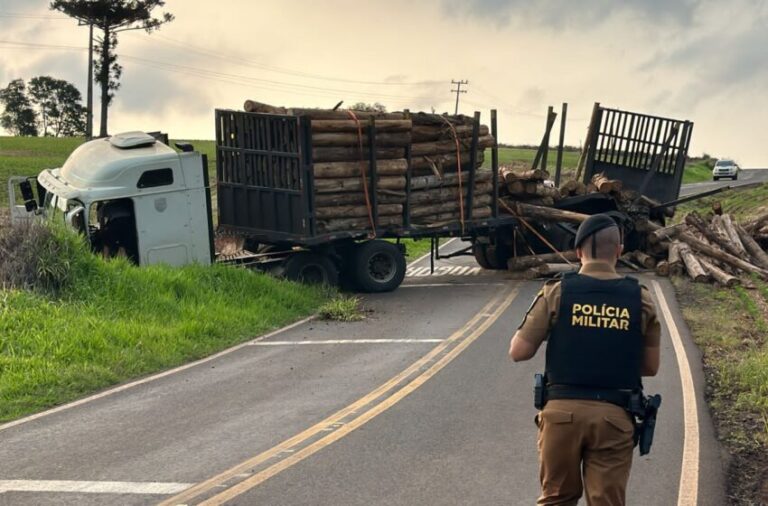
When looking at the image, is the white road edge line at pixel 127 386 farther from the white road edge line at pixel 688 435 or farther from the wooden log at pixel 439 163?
the white road edge line at pixel 688 435

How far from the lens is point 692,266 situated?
19906mm

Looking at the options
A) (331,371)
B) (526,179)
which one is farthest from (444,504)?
(526,179)

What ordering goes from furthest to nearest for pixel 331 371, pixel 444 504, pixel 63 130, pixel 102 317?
pixel 63 130, pixel 102 317, pixel 331 371, pixel 444 504

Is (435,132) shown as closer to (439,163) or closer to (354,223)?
(439,163)

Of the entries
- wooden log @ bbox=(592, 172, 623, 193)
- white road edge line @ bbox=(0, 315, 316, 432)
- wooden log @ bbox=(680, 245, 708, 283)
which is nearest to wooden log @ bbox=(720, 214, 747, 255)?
wooden log @ bbox=(680, 245, 708, 283)

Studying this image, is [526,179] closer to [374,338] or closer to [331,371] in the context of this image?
[374,338]

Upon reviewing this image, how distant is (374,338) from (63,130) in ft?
256

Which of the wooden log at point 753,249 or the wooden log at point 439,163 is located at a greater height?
the wooden log at point 439,163

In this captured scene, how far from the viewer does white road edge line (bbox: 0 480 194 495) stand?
6.80m

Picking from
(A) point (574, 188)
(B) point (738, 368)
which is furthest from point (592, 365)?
(A) point (574, 188)

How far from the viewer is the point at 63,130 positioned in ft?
280

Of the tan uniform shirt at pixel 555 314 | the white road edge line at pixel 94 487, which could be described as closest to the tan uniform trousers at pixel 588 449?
the tan uniform shirt at pixel 555 314

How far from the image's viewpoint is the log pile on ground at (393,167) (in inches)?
694

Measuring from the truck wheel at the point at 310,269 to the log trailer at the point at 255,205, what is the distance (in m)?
0.02
